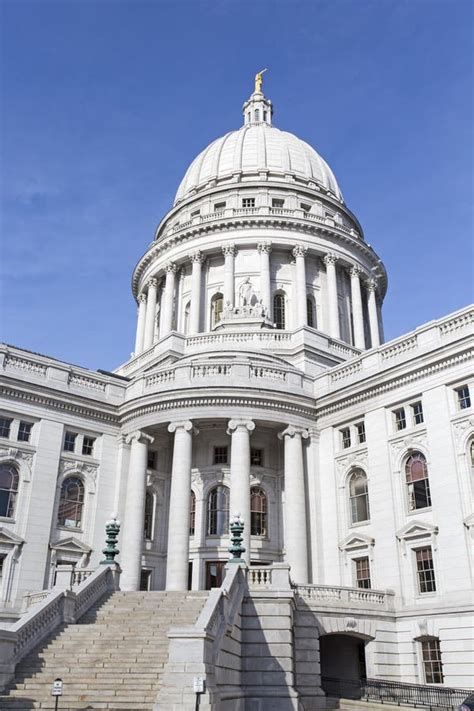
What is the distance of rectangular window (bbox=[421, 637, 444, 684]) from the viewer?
29922 mm

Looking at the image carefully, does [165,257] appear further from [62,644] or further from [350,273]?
[62,644]

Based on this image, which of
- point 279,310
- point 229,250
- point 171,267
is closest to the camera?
point 279,310

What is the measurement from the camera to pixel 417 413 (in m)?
35.4

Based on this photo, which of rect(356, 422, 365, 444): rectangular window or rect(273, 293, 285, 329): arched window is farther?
rect(273, 293, 285, 329): arched window

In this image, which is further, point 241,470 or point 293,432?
point 293,432

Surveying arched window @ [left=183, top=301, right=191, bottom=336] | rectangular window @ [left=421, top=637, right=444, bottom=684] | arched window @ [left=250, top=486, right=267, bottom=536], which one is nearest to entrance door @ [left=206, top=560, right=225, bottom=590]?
arched window @ [left=250, top=486, right=267, bottom=536]

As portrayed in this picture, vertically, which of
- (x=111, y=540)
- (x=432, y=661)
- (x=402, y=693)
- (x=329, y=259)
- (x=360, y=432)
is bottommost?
(x=402, y=693)

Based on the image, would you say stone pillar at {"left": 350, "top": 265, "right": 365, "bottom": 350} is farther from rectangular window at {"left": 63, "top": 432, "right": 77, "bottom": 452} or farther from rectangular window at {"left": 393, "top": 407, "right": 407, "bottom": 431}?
rectangular window at {"left": 63, "top": 432, "right": 77, "bottom": 452}

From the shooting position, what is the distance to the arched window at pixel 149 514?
40250mm

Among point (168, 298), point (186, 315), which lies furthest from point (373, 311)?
point (168, 298)

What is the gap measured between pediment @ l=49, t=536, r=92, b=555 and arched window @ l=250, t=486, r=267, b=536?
30.5 ft

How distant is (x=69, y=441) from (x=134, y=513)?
6.05 meters

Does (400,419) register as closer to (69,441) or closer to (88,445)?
(88,445)

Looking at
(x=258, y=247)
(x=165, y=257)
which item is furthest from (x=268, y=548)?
(x=165, y=257)
